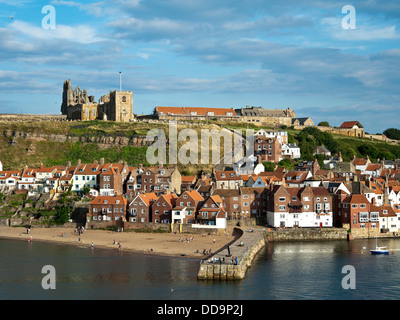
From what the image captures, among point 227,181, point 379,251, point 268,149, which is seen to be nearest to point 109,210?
point 227,181

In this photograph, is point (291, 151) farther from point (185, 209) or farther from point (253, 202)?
point (185, 209)

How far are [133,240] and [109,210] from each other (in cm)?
952

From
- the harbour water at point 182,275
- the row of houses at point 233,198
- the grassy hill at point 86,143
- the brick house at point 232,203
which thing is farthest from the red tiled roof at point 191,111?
the harbour water at point 182,275

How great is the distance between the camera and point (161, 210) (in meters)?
71.2

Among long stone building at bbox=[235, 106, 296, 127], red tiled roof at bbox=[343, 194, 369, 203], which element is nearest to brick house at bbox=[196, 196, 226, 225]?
red tiled roof at bbox=[343, 194, 369, 203]

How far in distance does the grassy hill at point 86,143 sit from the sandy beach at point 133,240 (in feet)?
107

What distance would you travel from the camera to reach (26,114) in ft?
441

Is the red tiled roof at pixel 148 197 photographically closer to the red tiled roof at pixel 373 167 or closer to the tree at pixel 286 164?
the tree at pixel 286 164

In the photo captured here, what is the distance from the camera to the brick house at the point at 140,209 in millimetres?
71688

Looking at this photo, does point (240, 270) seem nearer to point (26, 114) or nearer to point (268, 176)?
point (268, 176)
